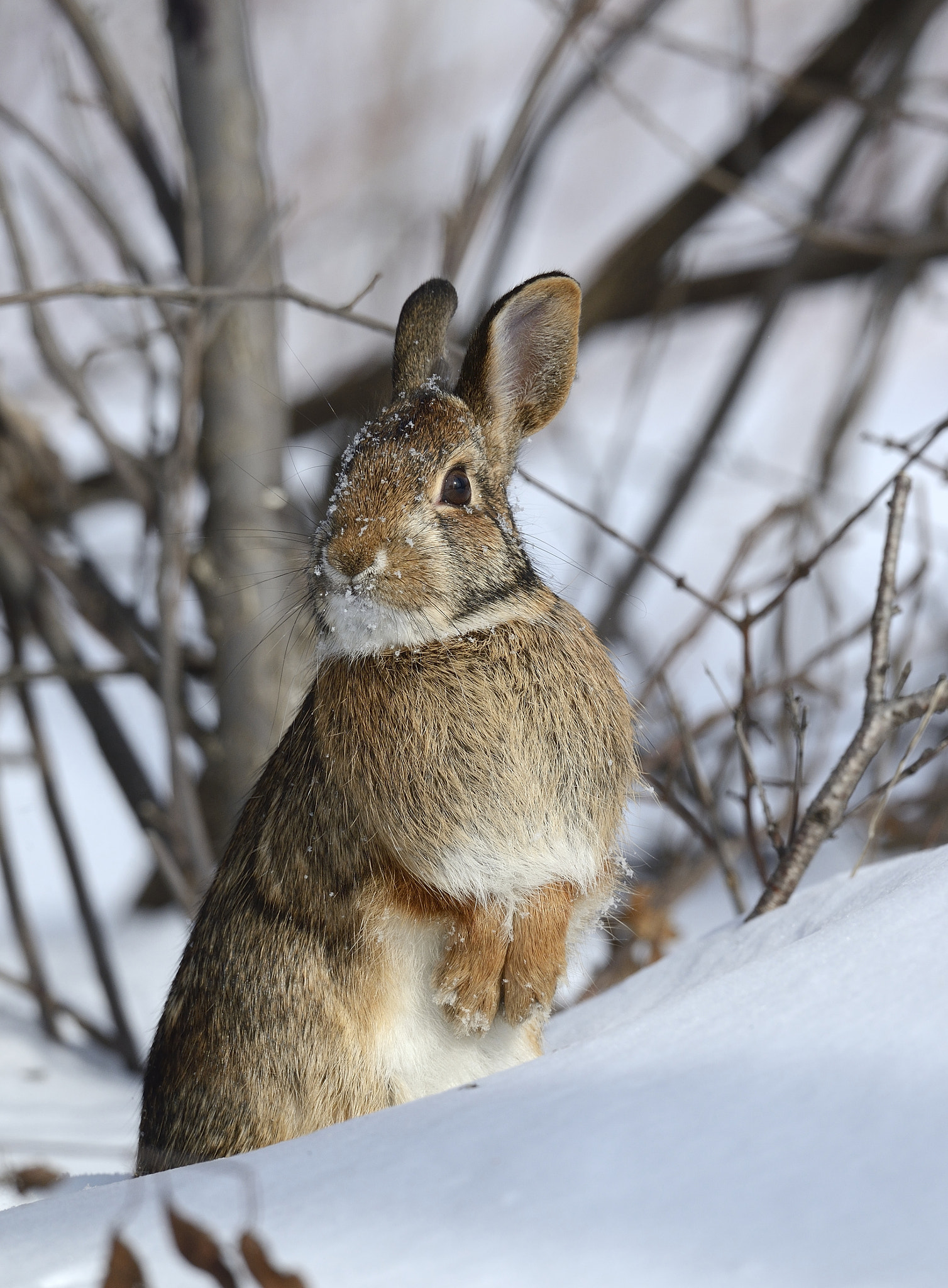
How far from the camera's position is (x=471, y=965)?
187 cm

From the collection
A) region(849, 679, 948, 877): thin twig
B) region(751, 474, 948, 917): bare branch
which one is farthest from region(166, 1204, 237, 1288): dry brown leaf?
region(751, 474, 948, 917): bare branch

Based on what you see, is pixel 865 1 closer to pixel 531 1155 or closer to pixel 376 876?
pixel 376 876

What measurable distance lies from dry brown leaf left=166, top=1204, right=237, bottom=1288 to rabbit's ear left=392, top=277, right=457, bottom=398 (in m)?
1.46

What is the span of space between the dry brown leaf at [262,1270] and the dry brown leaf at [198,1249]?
29 mm

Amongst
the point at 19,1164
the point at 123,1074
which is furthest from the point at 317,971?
the point at 123,1074

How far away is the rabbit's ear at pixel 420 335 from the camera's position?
7.16 feet

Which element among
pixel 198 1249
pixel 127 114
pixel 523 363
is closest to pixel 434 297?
pixel 523 363

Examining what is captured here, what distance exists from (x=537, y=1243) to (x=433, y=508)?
1044 millimetres

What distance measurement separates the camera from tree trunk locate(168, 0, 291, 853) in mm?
3490

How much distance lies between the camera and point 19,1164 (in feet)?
9.61

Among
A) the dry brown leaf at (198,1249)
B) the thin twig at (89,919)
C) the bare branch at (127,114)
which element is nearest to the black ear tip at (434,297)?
the dry brown leaf at (198,1249)

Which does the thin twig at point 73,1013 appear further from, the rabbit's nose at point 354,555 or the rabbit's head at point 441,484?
the rabbit's nose at point 354,555

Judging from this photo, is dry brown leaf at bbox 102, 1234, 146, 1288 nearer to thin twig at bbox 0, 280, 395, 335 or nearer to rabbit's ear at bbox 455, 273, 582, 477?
rabbit's ear at bbox 455, 273, 582, 477

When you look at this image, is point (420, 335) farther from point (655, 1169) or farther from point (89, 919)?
point (89, 919)
